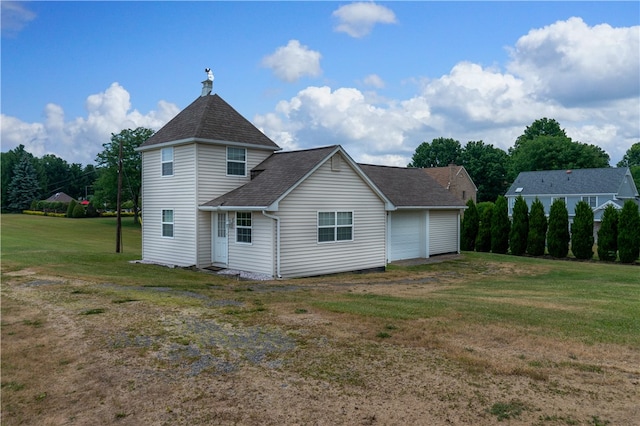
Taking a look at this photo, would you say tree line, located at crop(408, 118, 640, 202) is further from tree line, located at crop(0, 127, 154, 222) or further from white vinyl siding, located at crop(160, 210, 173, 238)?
white vinyl siding, located at crop(160, 210, 173, 238)

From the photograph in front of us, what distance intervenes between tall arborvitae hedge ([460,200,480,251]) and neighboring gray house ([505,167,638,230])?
70.9 feet

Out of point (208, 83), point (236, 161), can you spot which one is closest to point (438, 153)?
Result: point (208, 83)

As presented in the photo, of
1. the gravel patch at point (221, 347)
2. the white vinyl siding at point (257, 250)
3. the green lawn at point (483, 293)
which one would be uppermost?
the white vinyl siding at point (257, 250)

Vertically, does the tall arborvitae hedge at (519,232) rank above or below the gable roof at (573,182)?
below

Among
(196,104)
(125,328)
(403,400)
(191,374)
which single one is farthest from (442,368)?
(196,104)

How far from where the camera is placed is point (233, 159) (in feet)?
63.2

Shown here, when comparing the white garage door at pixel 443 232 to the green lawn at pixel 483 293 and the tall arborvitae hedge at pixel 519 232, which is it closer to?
the green lawn at pixel 483 293

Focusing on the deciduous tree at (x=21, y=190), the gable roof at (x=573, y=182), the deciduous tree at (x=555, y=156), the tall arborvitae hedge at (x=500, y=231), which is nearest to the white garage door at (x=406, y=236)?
the tall arborvitae hedge at (x=500, y=231)

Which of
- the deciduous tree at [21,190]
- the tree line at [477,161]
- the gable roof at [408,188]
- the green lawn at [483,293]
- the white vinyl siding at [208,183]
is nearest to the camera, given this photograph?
the green lawn at [483,293]

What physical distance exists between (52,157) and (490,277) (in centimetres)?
11116

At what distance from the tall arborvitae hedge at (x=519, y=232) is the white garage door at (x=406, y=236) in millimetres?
7688

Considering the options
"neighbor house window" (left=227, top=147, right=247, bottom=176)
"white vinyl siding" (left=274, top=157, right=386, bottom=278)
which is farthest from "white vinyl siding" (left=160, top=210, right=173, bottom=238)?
"white vinyl siding" (left=274, top=157, right=386, bottom=278)

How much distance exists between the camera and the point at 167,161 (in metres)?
19.7

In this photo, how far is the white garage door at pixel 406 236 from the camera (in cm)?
2345
